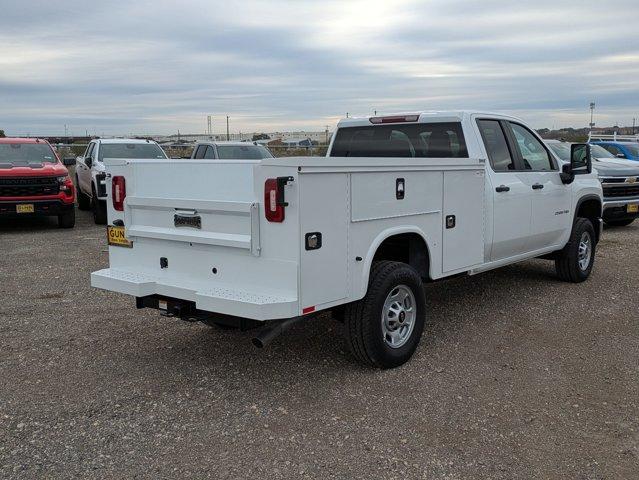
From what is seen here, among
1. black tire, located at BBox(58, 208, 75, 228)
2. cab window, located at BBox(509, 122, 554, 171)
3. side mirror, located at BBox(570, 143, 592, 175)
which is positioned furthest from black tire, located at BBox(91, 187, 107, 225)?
side mirror, located at BBox(570, 143, 592, 175)

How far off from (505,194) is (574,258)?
206 cm

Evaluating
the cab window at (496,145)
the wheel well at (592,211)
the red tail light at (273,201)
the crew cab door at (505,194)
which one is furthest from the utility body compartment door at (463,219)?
the wheel well at (592,211)

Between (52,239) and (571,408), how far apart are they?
9.71 meters

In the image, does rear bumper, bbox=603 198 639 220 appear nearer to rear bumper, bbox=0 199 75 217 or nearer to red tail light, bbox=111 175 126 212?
red tail light, bbox=111 175 126 212

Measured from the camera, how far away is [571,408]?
4.18m

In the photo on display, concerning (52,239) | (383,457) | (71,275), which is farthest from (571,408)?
(52,239)

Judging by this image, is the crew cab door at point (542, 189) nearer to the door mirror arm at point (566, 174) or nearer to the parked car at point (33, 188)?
the door mirror arm at point (566, 174)

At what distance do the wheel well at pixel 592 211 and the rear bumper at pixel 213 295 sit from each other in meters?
5.39

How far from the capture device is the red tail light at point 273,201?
3867 millimetres

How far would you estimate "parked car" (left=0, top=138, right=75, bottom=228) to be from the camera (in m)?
11.9

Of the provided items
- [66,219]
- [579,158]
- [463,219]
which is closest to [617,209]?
[579,158]

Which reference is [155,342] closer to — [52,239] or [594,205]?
[594,205]

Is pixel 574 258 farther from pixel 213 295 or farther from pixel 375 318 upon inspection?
pixel 213 295

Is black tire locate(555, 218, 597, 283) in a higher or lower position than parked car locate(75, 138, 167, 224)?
lower
